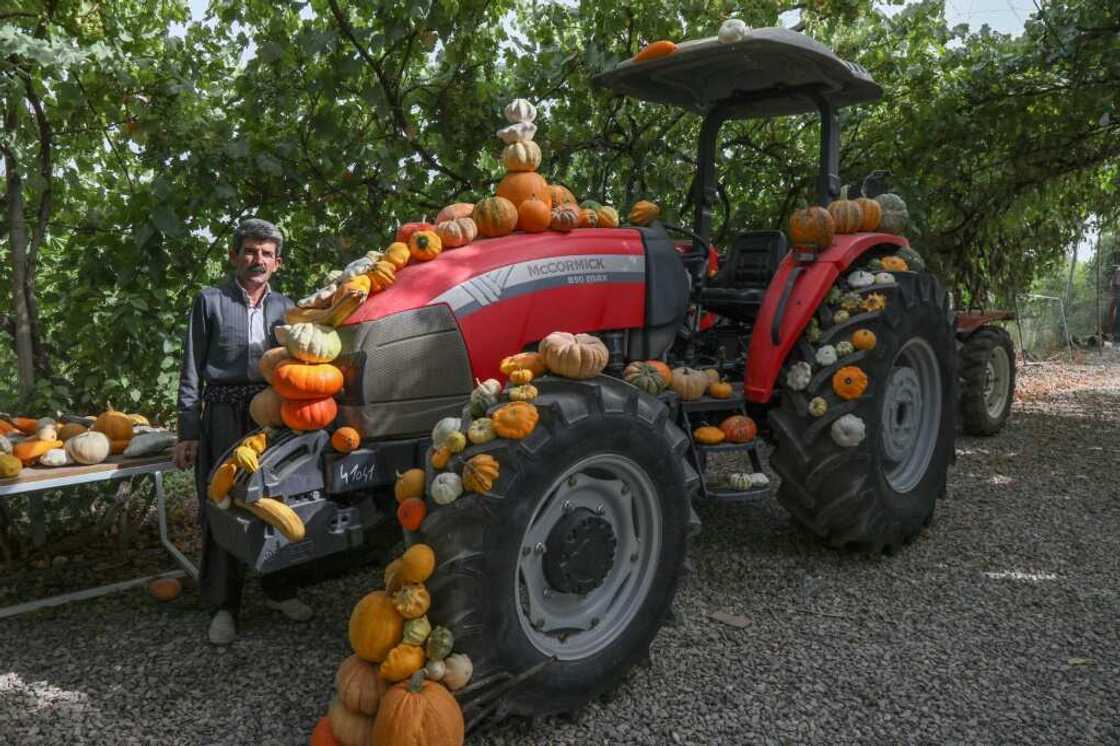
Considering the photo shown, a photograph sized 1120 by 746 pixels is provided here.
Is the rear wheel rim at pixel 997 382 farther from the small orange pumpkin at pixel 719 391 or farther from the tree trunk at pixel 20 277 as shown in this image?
the tree trunk at pixel 20 277

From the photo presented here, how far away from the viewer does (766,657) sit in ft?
9.96

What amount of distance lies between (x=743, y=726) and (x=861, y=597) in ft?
3.95

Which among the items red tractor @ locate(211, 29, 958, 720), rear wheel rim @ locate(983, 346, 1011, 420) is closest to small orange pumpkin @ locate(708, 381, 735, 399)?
red tractor @ locate(211, 29, 958, 720)

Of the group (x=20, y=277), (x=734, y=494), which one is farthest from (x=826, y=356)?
(x=20, y=277)

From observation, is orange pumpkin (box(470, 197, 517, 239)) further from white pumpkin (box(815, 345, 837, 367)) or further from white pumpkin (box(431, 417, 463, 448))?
white pumpkin (box(815, 345, 837, 367))

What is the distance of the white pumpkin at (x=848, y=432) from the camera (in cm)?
356

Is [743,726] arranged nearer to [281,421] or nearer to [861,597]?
[861,597]

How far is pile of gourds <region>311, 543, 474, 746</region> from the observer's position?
220 centimetres

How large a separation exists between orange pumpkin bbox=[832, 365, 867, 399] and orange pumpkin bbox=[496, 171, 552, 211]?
1.45 m

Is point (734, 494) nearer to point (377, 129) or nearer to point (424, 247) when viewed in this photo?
point (424, 247)

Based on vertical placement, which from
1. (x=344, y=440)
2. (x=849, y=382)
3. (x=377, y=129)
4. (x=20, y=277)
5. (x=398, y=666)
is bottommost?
(x=398, y=666)

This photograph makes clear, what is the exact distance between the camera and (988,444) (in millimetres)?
6695

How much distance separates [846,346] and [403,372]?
199 centimetres

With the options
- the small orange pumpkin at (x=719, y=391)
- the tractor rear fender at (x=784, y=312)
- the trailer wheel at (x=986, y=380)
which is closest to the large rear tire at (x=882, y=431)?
→ the tractor rear fender at (x=784, y=312)
